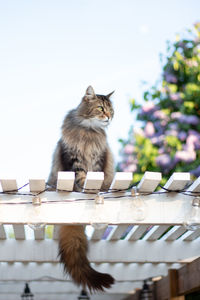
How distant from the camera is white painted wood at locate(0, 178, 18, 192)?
2.41 meters

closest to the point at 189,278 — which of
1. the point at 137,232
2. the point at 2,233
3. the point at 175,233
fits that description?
the point at 175,233

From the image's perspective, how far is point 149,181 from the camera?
2.48 metres

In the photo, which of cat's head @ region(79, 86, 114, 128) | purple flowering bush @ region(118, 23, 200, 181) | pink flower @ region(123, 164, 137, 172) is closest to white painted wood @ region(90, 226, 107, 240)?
cat's head @ region(79, 86, 114, 128)

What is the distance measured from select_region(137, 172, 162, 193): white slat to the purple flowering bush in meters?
3.43

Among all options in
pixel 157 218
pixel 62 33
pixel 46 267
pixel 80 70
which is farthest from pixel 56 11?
pixel 157 218

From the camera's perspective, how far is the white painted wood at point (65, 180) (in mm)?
2428

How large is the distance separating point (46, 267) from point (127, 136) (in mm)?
3162

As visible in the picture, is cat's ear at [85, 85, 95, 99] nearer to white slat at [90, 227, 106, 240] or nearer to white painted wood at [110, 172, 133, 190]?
white slat at [90, 227, 106, 240]

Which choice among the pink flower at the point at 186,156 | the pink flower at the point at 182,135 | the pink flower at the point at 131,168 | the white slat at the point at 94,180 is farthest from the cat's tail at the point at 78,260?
the pink flower at the point at 182,135

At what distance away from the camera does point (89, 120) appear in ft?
11.3

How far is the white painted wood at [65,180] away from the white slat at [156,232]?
32.3 inches

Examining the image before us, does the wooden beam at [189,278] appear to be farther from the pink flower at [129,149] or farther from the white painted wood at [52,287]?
the pink flower at [129,149]

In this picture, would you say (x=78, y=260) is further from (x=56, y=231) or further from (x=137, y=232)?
(x=137, y=232)

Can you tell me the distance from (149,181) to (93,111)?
109 cm
